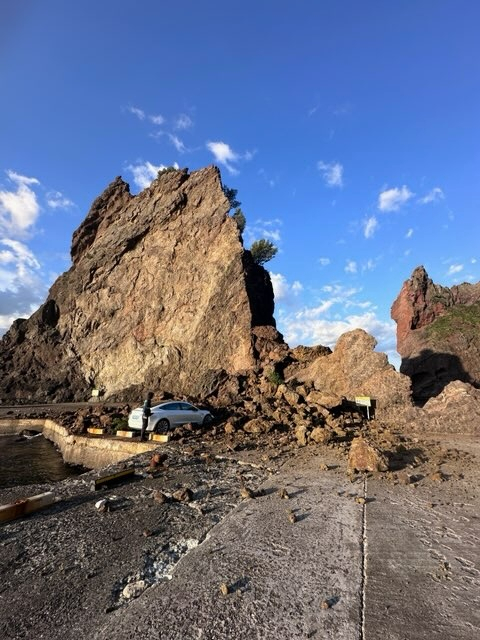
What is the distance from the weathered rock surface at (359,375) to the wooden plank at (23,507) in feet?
41.1

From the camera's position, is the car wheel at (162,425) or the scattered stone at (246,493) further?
the car wheel at (162,425)

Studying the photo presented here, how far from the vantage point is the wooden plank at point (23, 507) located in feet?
22.7

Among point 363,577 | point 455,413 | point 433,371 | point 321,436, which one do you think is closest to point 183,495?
point 363,577

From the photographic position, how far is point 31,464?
1783cm

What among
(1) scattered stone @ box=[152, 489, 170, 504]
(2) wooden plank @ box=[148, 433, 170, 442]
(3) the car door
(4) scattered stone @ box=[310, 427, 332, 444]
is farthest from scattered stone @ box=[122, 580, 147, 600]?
(3) the car door

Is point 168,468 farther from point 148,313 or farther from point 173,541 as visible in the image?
point 148,313

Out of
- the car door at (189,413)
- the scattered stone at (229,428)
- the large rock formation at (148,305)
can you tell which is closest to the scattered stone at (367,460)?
the scattered stone at (229,428)

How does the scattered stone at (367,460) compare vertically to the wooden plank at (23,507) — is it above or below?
above

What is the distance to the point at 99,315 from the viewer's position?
151 feet

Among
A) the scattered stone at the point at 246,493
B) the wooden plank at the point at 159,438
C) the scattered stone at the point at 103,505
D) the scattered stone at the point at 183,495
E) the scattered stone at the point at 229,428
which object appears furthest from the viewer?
the scattered stone at the point at 229,428

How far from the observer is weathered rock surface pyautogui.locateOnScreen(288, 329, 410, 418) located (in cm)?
1711

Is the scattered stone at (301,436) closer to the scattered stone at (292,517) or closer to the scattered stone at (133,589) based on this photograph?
the scattered stone at (292,517)

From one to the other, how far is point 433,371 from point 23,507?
24448 millimetres

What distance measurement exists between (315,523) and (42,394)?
4393 cm
